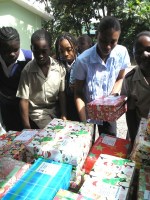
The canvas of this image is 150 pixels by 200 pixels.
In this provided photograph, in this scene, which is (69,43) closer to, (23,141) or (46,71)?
(46,71)

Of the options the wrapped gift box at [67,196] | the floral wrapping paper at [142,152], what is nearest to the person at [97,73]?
the floral wrapping paper at [142,152]

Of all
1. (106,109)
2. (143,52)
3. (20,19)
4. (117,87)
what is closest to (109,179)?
(106,109)

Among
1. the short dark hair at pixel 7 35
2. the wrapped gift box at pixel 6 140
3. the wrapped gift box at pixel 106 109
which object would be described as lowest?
the wrapped gift box at pixel 6 140

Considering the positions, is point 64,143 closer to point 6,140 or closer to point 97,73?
point 6,140

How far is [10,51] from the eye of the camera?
2.08m

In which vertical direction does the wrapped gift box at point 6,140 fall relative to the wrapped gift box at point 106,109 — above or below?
below

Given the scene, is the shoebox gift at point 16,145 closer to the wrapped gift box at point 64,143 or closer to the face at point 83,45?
the wrapped gift box at point 64,143

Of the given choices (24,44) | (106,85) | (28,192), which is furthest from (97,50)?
(24,44)

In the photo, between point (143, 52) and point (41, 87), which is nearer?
point (143, 52)

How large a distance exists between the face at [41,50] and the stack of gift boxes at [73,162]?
565 millimetres

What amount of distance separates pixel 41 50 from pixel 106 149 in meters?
0.95

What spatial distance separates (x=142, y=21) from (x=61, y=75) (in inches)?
381

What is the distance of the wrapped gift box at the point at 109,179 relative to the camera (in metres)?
1.17

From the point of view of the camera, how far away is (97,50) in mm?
2074
